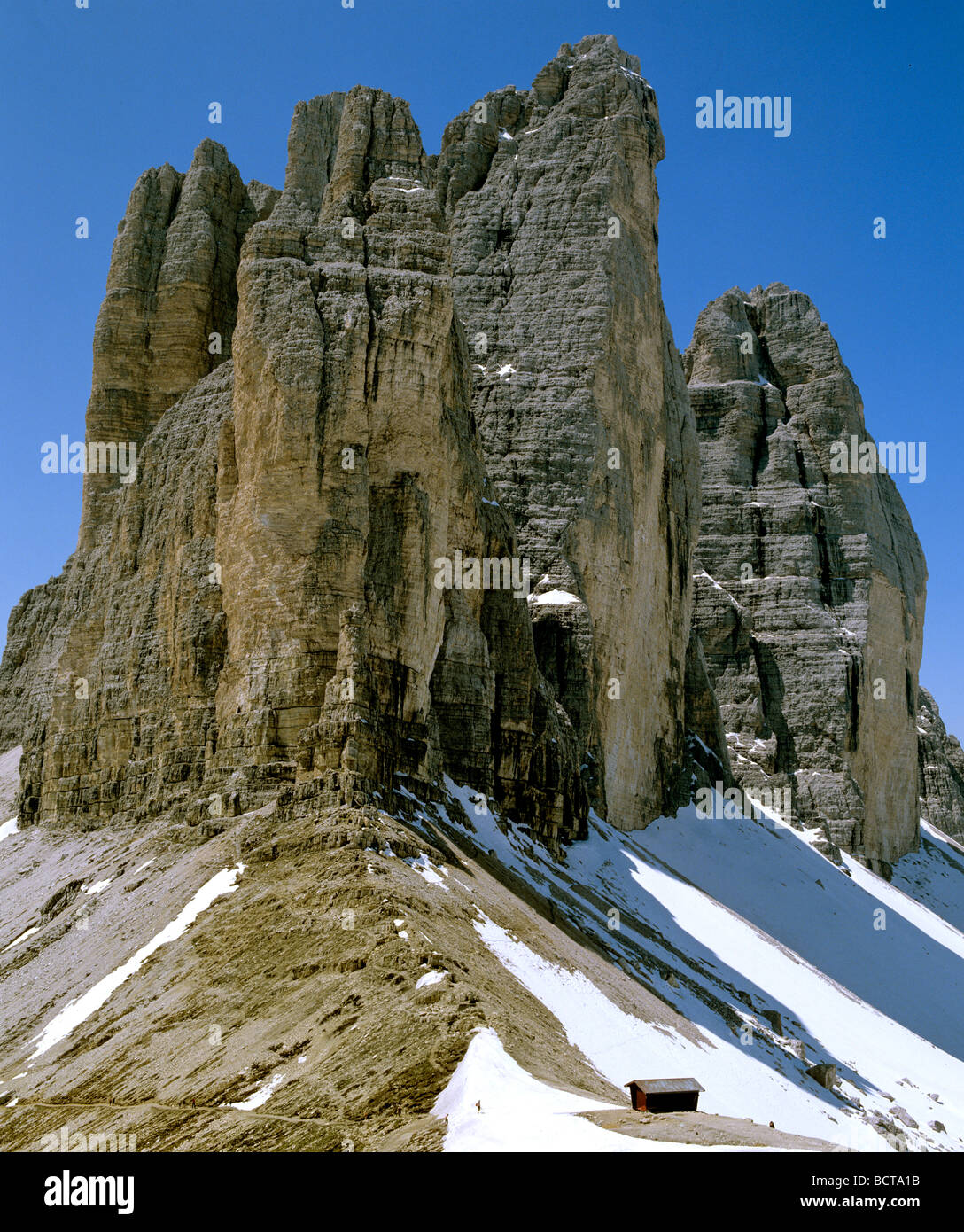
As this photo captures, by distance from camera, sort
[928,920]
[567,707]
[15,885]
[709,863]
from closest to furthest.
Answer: [15,885]
[567,707]
[709,863]
[928,920]

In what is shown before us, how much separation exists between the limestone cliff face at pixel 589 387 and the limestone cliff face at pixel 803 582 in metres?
14.7

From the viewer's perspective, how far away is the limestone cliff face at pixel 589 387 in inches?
2542

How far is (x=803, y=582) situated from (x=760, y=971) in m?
43.2

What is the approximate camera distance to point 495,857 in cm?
4394

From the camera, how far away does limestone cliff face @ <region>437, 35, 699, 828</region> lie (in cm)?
6456

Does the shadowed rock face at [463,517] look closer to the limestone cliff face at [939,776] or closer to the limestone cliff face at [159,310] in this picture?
the limestone cliff face at [159,310]

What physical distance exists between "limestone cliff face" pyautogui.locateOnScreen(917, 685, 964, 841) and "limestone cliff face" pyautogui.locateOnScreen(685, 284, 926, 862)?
19179 millimetres

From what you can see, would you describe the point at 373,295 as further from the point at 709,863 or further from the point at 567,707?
the point at 709,863

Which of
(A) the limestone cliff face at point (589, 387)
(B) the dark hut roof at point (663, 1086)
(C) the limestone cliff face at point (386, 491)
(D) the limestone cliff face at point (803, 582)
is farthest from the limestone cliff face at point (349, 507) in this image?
(D) the limestone cliff face at point (803, 582)

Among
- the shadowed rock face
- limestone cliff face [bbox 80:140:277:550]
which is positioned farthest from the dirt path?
limestone cliff face [bbox 80:140:277:550]

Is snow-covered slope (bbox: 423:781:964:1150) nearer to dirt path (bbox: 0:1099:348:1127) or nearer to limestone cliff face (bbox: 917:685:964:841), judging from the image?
dirt path (bbox: 0:1099:348:1127)

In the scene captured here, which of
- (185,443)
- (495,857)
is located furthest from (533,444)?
(495,857)

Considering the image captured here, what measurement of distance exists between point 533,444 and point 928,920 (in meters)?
35.9

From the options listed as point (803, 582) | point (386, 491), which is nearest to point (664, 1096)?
point (386, 491)
